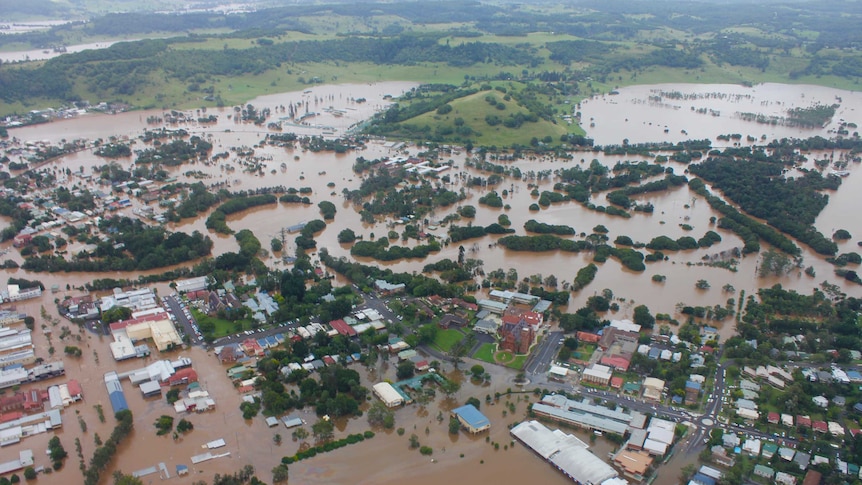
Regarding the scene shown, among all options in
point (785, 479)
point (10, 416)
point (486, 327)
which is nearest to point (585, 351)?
point (486, 327)

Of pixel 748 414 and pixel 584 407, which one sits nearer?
pixel 748 414

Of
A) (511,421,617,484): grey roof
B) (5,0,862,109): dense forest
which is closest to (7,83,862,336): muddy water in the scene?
(5,0,862,109): dense forest

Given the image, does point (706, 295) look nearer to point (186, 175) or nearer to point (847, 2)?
point (186, 175)

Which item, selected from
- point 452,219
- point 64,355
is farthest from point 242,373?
point 452,219

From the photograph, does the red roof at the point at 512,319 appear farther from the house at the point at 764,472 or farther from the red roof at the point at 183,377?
the red roof at the point at 183,377

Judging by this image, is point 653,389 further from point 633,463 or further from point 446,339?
point 446,339

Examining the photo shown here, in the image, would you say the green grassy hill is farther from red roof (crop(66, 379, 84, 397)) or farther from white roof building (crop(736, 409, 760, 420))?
red roof (crop(66, 379, 84, 397))

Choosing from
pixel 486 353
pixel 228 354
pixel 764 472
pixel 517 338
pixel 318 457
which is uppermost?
pixel 517 338
